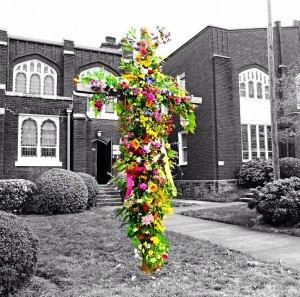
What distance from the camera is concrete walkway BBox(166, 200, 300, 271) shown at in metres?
5.78

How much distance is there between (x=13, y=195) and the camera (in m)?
11.8

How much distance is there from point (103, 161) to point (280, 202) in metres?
12.5

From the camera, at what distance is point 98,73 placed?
15.1 ft

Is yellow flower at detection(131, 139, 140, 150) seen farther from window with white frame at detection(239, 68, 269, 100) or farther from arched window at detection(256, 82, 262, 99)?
arched window at detection(256, 82, 262, 99)

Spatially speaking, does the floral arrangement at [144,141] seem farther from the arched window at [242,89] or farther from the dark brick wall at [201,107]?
the arched window at [242,89]

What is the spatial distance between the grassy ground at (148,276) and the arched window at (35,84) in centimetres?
1415

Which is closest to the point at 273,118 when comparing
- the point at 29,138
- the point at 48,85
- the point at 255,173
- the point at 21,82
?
the point at 255,173

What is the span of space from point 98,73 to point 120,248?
3.64 meters

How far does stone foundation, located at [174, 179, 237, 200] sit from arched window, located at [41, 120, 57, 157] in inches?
289

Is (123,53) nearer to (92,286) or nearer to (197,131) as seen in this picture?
(197,131)

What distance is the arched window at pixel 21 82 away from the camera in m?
19.1

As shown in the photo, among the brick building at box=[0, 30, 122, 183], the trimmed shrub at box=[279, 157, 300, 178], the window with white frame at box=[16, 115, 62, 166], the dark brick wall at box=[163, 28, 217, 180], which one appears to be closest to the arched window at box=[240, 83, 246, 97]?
the dark brick wall at box=[163, 28, 217, 180]

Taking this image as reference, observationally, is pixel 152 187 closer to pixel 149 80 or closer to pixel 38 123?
pixel 149 80

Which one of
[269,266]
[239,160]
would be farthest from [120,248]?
[239,160]
